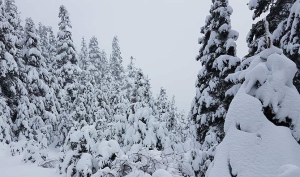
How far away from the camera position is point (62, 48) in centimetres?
2427

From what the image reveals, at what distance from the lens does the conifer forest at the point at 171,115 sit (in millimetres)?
2732

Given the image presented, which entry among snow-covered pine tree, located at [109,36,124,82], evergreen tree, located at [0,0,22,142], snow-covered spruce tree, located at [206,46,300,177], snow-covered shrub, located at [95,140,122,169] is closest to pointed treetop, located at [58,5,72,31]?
evergreen tree, located at [0,0,22,142]

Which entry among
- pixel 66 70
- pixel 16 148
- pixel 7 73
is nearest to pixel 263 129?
pixel 16 148

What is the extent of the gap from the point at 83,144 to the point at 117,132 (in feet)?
33.0

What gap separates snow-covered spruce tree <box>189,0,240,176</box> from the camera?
10.6 metres

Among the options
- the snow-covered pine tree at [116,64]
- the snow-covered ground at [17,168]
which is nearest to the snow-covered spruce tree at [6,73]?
the snow-covered ground at [17,168]

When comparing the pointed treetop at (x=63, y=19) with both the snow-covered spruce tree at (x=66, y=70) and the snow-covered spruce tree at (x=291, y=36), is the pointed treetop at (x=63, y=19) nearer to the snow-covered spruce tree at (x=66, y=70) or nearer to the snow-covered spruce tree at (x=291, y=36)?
the snow-covered spruce tree at (x=66, y=70)

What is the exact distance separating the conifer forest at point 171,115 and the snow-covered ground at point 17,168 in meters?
0.06

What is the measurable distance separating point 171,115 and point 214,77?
14.1 m

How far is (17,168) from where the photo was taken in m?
8.85

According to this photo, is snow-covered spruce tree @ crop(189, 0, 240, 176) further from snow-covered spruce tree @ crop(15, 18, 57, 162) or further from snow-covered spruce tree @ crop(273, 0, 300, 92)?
snow-covered spruce tree @ crop(15, 18, 57, 162)

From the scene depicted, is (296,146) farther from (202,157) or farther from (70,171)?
(202,157)

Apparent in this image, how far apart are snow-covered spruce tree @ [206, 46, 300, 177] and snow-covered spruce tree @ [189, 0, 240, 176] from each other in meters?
7.51

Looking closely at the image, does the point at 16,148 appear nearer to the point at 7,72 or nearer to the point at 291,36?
the point at 7,72
